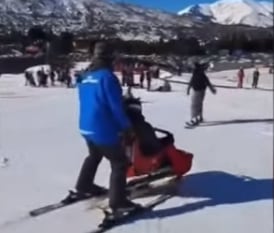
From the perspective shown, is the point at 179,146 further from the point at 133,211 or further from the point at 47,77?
the point at 133,211

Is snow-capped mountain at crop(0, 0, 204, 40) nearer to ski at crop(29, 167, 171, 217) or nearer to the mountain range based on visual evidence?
the mountain range

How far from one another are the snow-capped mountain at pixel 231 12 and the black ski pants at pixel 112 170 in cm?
84

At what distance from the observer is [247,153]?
2.28 ft

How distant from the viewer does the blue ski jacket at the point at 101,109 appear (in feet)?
4.27

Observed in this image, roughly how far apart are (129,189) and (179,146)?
0.72 m

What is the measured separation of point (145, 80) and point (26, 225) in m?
0.93

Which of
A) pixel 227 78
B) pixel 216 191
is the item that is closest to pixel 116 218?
pixel 216 191

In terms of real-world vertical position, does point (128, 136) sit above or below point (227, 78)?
below

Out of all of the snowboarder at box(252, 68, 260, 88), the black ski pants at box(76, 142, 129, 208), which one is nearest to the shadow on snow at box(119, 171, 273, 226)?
the black ski pants at box(76, 142, 129, 208)

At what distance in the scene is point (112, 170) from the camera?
1.67 m

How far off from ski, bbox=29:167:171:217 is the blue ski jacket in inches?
12.2

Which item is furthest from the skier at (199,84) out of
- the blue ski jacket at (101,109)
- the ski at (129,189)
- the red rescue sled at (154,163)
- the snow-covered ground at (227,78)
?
the ski at (129,189)

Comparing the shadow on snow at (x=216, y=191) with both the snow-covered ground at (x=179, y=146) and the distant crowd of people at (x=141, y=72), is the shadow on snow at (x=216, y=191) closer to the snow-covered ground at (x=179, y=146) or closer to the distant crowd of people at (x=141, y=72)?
the snow-covered ground at (x=179, y=146)

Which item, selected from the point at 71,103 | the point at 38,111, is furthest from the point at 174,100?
the point at 38,111
